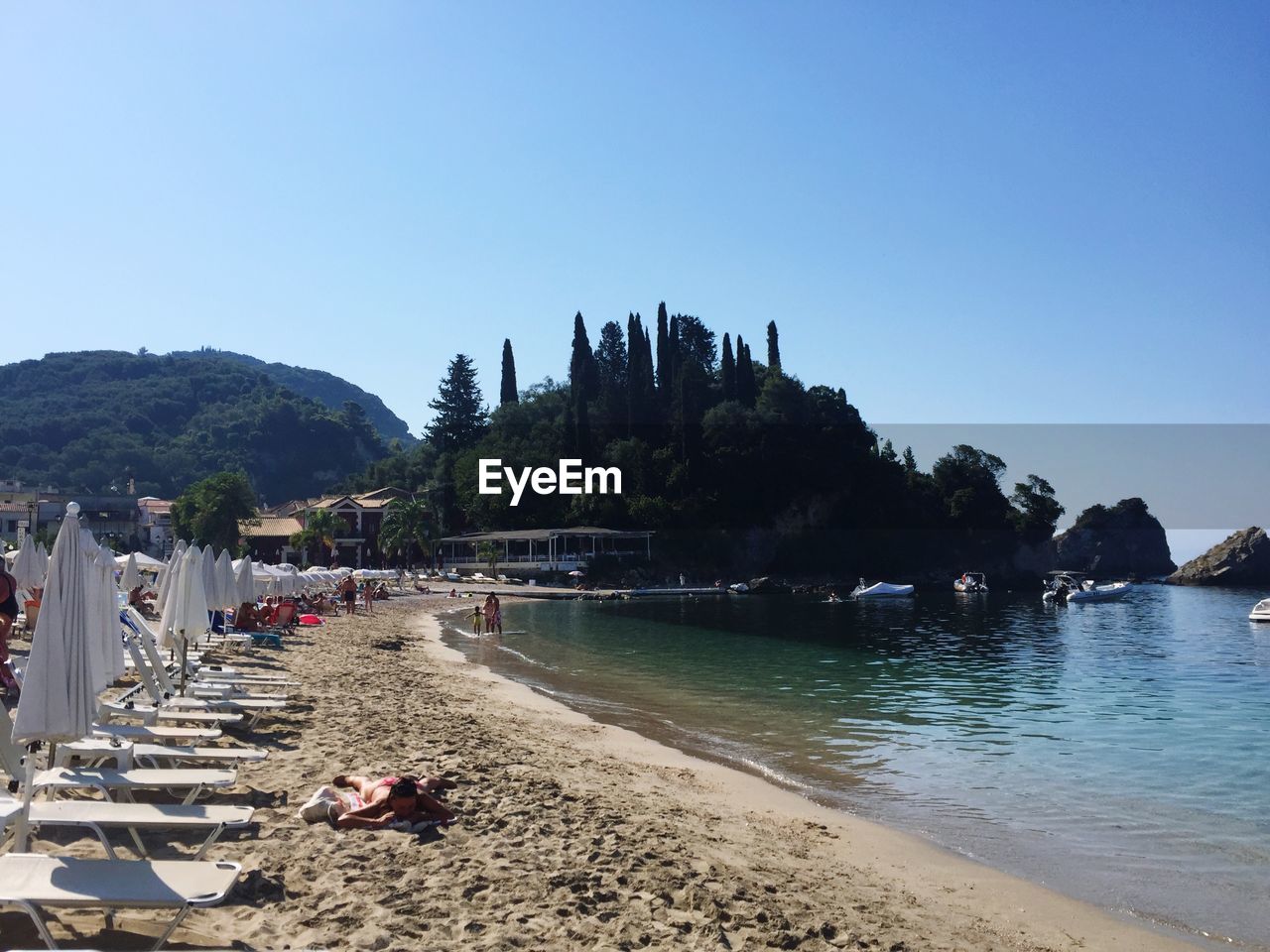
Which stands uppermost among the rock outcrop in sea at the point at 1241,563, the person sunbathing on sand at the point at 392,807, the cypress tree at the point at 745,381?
the cypress tree at the point at 745,381

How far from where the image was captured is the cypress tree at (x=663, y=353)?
90250 millimetres

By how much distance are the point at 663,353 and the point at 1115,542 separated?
7660 cm

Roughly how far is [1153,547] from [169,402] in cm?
18229

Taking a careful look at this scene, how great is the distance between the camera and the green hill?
15638 centimetres

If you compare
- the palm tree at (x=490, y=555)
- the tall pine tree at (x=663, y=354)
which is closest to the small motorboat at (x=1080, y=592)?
the tall pine tree at (x=663, y=354)

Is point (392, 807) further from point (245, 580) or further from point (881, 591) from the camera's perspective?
point (881, 591)

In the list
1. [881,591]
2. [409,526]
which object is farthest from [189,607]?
[409,526]

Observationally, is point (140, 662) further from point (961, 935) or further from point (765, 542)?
point (765, 542)

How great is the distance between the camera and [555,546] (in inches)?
3088

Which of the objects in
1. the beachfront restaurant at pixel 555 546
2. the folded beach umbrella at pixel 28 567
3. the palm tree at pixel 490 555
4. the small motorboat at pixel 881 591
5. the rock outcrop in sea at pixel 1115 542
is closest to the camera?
the folded beach umbrella at pixel 28 567

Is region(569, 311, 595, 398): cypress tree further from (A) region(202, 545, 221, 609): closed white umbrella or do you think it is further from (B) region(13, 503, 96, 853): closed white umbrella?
(B) region(13, 503, 96, 853): closed white umbrella

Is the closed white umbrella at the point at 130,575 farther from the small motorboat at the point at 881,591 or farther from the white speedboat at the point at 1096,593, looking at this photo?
the white speedboat at the point at 1096,593

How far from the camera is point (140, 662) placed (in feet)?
35.1

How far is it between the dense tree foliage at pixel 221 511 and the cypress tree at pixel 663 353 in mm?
38761
